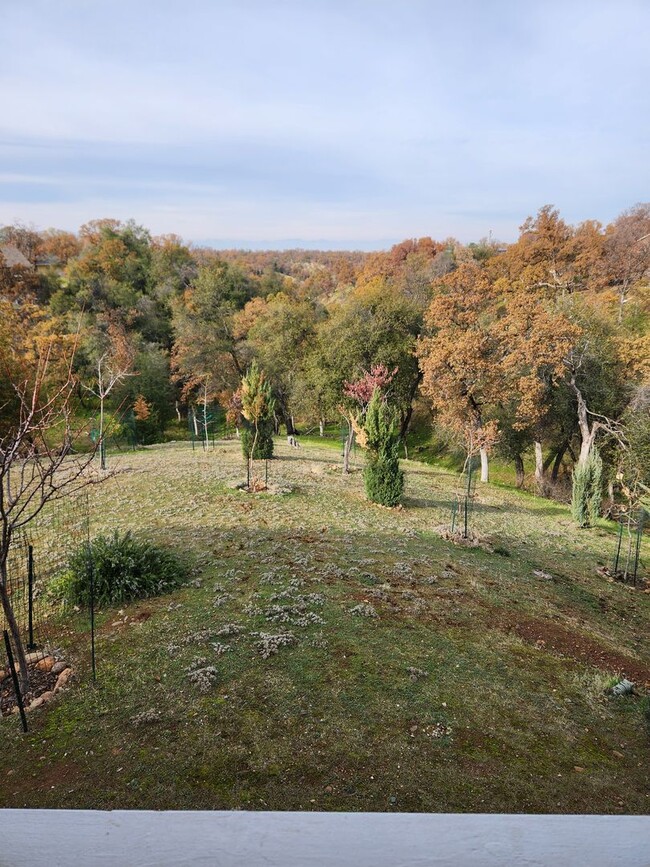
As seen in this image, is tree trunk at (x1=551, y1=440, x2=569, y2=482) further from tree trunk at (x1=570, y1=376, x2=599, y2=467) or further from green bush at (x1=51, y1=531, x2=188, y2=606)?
green bush at (x1=51, y1=531, x2=188, y2=606)

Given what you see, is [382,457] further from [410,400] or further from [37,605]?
[410,400]

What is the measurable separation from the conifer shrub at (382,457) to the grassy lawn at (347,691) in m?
4.52

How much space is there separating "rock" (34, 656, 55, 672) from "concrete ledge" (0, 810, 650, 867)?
6434 millimetres

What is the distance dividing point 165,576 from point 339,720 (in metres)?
4.85

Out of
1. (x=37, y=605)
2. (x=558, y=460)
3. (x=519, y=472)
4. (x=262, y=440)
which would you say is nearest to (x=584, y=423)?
(x=519, y=472)

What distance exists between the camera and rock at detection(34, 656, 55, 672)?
647 cm

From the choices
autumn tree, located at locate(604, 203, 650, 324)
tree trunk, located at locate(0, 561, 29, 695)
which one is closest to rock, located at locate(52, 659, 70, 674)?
tree trunk, located at locate(0, 561, 29, 695)

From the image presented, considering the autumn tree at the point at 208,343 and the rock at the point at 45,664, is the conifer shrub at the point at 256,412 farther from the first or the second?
the autumn tree at the point at 208,343

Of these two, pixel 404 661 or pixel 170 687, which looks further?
pixel 404 661

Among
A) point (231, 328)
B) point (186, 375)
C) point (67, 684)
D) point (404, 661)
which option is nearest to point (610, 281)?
point (231, 328)

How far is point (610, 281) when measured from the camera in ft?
148

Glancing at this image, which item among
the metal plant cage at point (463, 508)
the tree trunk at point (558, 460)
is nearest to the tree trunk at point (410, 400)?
the tree trunk at point (558, 460)

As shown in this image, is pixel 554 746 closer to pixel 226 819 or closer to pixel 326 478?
pixel 226 819

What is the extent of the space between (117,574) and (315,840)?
8650 millimetres
